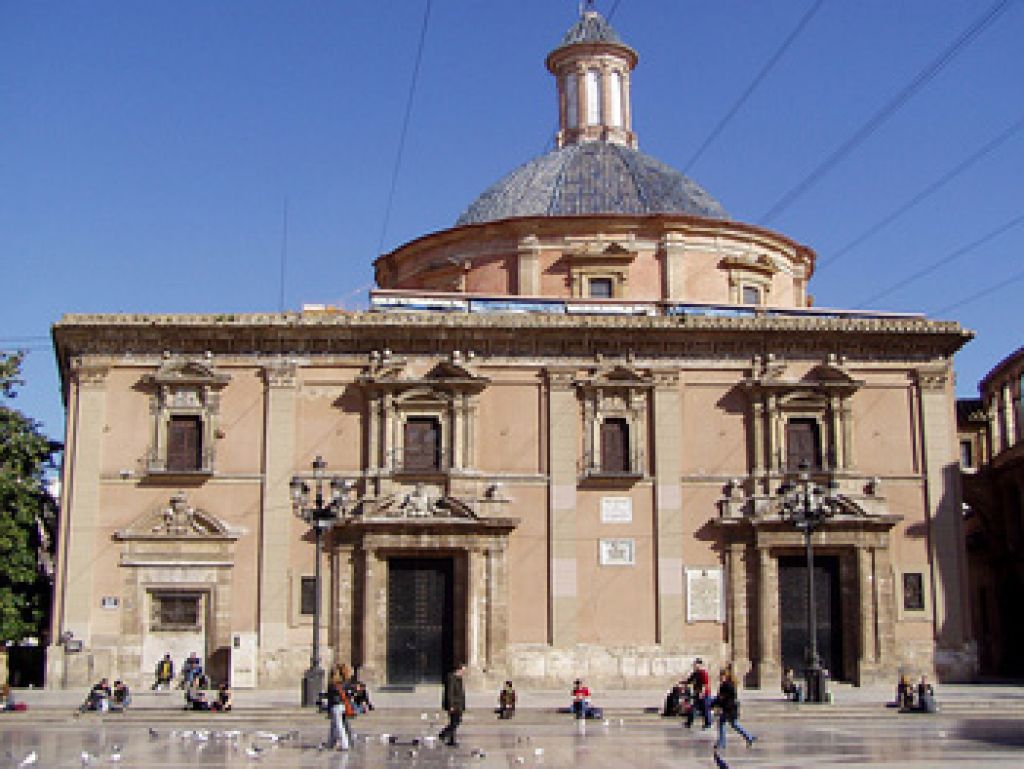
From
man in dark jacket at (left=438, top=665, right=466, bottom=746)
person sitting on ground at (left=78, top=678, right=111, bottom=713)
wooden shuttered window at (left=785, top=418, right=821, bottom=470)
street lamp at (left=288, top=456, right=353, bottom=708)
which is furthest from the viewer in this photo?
wooden shuttered window at (left=785, top=418, right=821, bottom=470)

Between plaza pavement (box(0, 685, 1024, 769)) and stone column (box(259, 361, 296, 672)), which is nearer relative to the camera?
plaza pavement (box(0, 685, 1024, 769))

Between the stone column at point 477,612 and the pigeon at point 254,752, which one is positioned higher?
the stone column at point 477,612

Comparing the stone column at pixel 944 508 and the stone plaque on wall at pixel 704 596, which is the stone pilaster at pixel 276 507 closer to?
the stone plaque on wall at pixel 704 596

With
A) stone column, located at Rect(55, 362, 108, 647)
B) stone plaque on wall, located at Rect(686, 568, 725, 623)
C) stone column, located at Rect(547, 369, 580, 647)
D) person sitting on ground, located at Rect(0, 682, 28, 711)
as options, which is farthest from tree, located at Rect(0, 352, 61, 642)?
stone plaque on wall, located at Rect(686, 568, 725, 623)

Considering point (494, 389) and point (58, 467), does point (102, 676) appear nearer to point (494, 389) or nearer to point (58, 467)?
point (58, 467)

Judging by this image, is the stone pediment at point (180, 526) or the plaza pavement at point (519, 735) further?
the stone pediment at point (180, 526)

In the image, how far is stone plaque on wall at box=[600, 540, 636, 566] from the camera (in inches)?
1173

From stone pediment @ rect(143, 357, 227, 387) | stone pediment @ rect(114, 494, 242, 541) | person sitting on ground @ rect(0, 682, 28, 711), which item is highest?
stone pediment @ rect(143, 357, 227, 387)

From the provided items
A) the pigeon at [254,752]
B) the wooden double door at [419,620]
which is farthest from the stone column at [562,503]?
the pigeon at [254,752]

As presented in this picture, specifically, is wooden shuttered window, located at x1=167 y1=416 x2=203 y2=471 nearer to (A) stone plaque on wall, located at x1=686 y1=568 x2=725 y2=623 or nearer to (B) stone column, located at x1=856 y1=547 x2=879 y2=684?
(A) stone plaque on wall, located at x1=686 y1=568 x2=725 y2=623

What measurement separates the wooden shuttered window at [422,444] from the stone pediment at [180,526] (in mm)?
4282

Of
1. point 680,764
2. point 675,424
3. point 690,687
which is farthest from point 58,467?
point 680,764

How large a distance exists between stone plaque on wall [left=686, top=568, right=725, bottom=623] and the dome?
1018 cm

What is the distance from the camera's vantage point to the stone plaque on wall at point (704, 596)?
29.7 metres
